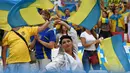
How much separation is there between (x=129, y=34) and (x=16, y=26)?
6.57 meters

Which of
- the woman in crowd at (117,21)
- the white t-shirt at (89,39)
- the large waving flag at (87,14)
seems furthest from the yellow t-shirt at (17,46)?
the woman in crowd at (117,21)

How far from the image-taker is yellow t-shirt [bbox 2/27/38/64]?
18.5ft

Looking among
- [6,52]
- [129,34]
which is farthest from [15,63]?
[129,34]

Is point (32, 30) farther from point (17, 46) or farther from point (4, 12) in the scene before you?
point (4, 12)

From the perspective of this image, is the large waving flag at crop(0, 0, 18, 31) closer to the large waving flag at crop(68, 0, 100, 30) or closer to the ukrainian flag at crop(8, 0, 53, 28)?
the ukrainian flag at crop(8, 0, 53, 28)

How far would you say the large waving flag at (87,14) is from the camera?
5617 mm

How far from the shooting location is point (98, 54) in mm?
6570

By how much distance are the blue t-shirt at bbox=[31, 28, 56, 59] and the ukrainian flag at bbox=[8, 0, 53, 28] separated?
510 mm

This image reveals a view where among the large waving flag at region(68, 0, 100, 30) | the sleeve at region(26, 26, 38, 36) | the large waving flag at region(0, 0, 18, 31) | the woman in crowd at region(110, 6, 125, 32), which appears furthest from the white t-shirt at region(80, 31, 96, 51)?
the woman in crowd at region(110, 6, 125, 32)

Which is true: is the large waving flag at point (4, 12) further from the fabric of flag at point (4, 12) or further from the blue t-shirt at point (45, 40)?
the blue t-shirt at point (45, 40)

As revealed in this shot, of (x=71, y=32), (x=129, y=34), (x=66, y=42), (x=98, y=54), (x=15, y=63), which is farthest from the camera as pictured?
(x=129, y=34)

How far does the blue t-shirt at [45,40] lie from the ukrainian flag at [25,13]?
1.67 ft

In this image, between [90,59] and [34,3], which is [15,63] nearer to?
[34,3]

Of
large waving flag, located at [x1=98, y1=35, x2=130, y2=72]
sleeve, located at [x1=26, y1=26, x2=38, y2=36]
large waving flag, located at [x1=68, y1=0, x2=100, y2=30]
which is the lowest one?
large waving flag, located at [x1=98, y1=35, x2=130, y2=72]
